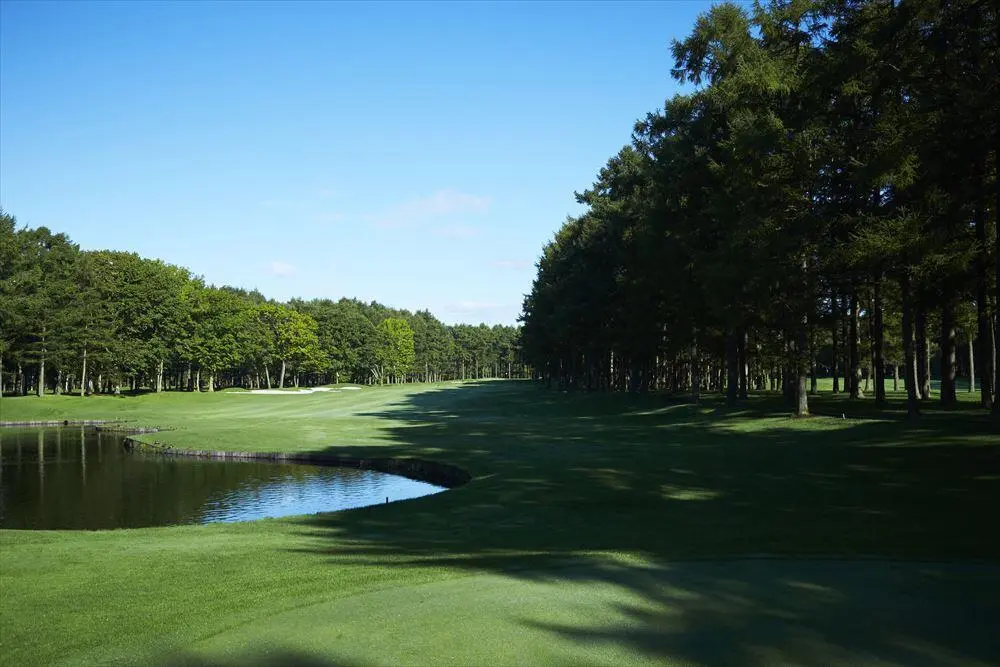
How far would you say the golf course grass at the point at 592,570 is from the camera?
730 centimetres

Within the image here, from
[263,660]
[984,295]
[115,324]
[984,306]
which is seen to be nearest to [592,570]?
[263,660]

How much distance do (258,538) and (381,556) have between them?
371cm

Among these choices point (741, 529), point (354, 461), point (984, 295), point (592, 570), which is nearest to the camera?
point (592, 570)

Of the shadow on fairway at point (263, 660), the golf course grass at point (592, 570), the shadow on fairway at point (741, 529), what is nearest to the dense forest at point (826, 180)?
the shadow on fairway at point (741, 529)

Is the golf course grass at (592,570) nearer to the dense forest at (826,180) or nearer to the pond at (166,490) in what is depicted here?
the pond at (166,490)

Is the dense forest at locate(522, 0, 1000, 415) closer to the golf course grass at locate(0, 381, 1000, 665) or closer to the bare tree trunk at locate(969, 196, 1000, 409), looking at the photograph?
the bare tree trunk at locate(969, 196, 1000, 409)

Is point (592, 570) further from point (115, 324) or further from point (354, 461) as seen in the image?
point (115, 324)

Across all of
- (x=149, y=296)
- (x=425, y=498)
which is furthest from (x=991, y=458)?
(x=149, y=296)

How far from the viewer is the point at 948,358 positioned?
32281mm

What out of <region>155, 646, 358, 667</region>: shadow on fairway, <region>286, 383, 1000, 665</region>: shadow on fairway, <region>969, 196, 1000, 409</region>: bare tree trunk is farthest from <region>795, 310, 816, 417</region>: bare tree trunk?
<region>155, 646, 358, 667</region>: shadow on fairway

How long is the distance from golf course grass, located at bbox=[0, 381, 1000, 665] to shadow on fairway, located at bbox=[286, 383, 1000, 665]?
6 cm

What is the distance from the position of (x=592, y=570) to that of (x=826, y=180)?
2370cm

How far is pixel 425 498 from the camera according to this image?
19.1 metres

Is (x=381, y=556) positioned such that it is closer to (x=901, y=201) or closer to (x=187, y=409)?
(x=901, y=201)
